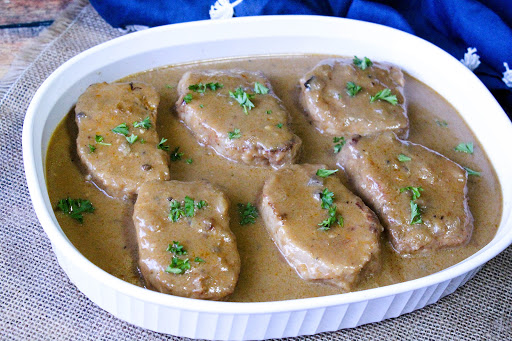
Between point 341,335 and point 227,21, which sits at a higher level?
point 227,21

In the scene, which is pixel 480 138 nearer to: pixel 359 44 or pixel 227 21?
pixel 359 44

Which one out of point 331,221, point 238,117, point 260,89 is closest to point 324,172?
point 331,221

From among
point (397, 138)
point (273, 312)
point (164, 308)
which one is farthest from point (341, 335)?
point (397, 138)

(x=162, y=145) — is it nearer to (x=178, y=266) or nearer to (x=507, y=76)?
(x=178, y=266)

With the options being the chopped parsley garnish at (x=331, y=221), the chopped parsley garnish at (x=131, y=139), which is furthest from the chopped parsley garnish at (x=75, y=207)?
the chopped parsley garnish at (x=331, y=221)

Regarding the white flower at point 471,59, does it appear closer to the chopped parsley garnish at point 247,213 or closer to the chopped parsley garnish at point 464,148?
the chopped parsley garnish at point 464,148

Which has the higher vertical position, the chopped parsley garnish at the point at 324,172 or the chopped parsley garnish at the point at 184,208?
the chopped parsley garnish at the point at 324,172
